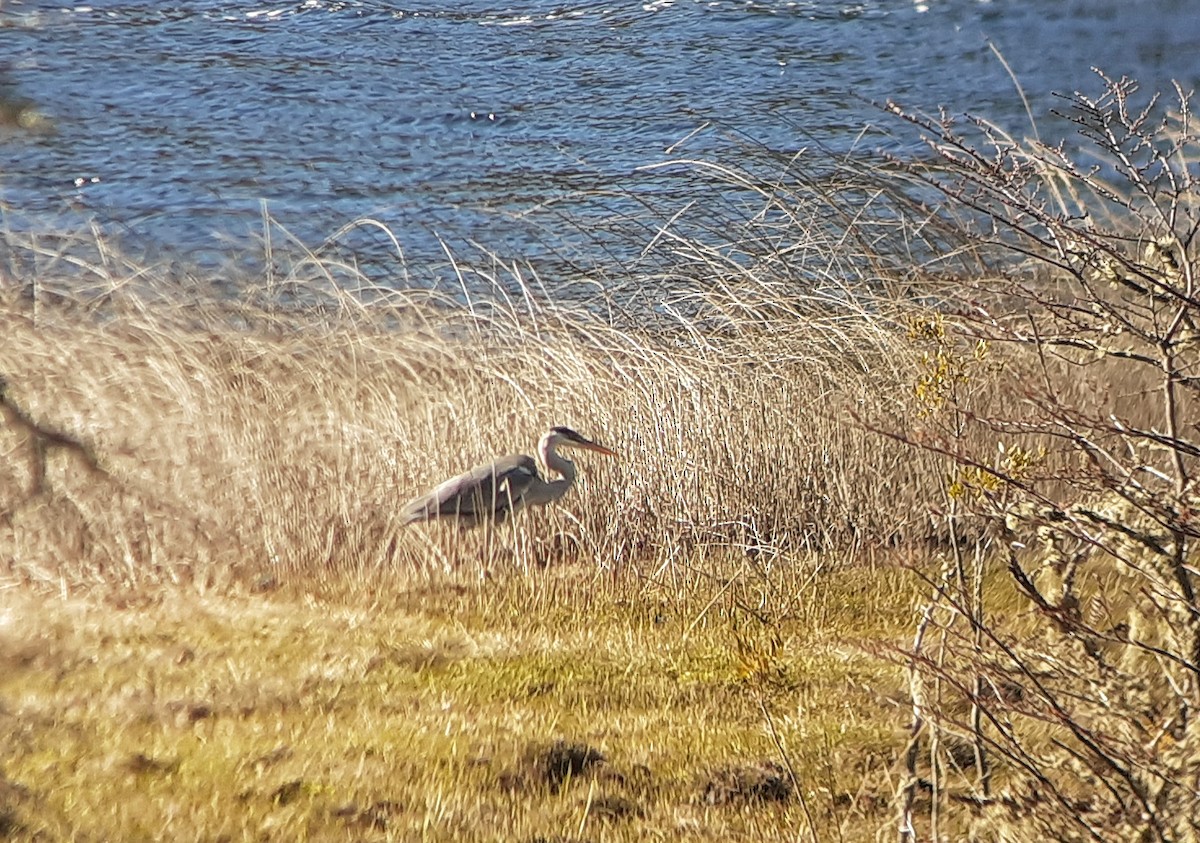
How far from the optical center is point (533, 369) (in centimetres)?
841

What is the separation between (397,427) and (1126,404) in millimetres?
4015

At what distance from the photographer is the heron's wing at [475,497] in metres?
6.93

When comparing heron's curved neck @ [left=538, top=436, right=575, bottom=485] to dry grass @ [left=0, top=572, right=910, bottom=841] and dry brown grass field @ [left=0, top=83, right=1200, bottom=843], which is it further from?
dry grass @ [left=0, top=572, right=910, bottom=841]

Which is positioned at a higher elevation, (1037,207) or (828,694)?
(1037,207)

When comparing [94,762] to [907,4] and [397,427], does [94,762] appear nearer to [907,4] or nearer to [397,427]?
[397,427]

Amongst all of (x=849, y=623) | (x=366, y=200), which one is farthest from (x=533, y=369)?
(x=366, y=200)

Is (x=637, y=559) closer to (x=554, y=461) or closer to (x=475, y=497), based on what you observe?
(x=554, y=461)

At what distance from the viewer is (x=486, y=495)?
6.97 m

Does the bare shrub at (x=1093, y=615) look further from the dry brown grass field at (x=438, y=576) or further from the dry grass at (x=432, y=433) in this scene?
the dry grass at (x=432, y=433)

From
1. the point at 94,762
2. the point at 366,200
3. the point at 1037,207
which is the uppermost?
the point at 1037,207

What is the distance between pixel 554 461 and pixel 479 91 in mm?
16237

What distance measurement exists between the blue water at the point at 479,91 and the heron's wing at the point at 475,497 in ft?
38.4

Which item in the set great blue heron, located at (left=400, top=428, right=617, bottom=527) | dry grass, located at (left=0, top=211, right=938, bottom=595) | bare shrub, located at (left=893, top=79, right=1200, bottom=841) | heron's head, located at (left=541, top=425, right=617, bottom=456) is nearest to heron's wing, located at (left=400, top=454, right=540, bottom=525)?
great blue heron, located at (left=400, top=428, right=617, bottom=527)

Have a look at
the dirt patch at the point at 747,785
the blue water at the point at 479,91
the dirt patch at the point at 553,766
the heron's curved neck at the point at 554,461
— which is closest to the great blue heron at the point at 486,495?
the heron's curved neck at the point at 554,461
